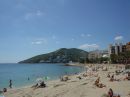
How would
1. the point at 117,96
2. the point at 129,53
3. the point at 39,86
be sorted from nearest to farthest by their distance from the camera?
the point at 117,96 < the point at 39,86 < the point at 129,53

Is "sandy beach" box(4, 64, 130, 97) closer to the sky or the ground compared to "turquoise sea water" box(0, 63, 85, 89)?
closer to the sky

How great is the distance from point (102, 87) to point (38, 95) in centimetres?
654

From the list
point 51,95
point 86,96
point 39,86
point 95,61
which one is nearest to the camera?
point 86,96

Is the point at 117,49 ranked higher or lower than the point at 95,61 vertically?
higher

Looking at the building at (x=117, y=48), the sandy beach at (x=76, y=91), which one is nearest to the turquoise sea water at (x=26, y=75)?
the sandy beach at (x=76, y=91)

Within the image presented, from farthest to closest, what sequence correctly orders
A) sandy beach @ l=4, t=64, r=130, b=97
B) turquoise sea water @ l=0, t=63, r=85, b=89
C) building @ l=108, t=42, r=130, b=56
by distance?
1. building @ l=108, t=42, r=130, b=56
2. turquoise sea water @ l=0, t=63, r=85, b=89
3. sandy beach @ l=4, t=64, r=130, b=97

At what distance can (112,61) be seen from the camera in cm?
10669

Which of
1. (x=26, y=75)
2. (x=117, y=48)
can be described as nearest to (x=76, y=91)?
(x=26, y=75)

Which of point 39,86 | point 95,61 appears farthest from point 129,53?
point 39,86

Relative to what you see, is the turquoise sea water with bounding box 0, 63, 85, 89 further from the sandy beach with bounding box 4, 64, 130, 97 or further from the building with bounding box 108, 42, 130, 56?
the building with bounding box 108, 42, 130, 56

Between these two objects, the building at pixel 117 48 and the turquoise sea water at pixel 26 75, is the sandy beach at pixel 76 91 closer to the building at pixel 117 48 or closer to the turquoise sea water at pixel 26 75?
the turquoise sea water at pixel 26 75

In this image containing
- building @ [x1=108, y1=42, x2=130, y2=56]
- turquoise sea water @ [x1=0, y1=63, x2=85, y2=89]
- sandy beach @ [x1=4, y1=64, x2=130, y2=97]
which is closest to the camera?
sandy beach @ [x1=4, y1=64, x2=130, y2=97]

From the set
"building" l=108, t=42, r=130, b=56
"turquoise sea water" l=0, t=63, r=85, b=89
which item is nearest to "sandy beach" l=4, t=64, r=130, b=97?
"turquoise sea water" l=0, t=63, r=85, b=89

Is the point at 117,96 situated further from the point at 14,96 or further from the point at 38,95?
the point at 14,96
